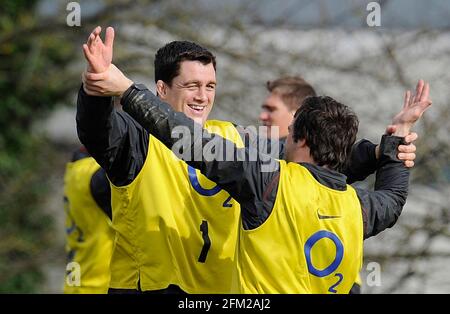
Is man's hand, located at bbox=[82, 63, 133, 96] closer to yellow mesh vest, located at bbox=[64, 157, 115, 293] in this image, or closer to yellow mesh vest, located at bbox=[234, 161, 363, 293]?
yellow mesh vest, located at bbox=[234, 161, 363, 293]

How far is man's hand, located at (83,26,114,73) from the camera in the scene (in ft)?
12.2

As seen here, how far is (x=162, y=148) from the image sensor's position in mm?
4547

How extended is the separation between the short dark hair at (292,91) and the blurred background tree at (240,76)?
4.00 meters

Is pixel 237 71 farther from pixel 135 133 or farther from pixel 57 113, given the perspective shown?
pixel 135 133

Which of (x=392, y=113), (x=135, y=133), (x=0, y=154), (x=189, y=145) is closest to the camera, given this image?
(x=189, y=145)

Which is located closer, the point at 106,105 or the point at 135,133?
the point at 106,105

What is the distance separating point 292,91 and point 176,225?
2.11m

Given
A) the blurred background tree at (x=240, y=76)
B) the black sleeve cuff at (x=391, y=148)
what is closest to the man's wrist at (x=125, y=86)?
the black sleeve cuff at (x=391, y=148)

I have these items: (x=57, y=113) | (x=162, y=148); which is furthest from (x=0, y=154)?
(x=162, y=148)

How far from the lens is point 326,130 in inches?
163

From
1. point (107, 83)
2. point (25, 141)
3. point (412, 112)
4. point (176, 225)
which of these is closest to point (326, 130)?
point (412, 112)

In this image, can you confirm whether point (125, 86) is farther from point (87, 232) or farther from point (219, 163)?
point (87, 232)

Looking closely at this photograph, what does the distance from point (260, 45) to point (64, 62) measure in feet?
11.3

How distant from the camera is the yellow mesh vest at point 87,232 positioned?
695 cm
